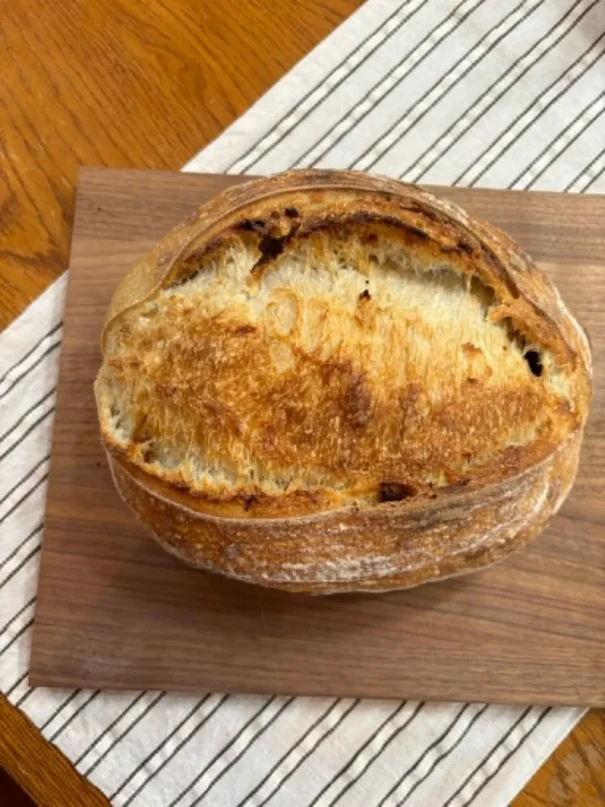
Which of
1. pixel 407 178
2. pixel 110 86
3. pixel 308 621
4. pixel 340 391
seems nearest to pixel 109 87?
pixel 110 86

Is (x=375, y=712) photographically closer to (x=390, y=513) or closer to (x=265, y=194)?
(x=390, y=513)

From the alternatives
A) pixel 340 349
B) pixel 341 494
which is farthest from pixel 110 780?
pixel 340 349

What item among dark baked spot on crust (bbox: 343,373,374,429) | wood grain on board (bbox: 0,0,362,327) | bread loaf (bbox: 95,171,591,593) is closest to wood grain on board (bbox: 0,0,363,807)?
wood grain on board (bbox: 0,0,362,327)

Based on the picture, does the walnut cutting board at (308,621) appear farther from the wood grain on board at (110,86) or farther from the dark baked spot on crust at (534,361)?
the wood grain on board at (110,86)

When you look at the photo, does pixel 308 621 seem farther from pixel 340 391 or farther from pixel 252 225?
pixel 252 225

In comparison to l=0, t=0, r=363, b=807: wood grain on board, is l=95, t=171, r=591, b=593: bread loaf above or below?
below

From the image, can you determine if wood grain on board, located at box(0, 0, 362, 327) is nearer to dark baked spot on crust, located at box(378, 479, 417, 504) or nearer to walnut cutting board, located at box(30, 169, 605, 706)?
walnut cutting board, located at box(30, 169, 605, 706)
